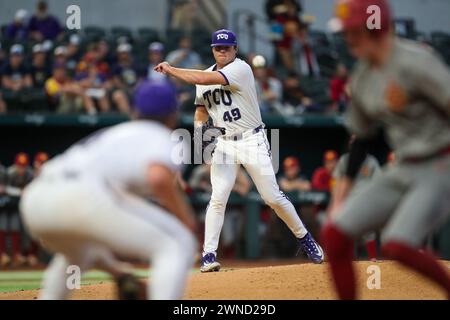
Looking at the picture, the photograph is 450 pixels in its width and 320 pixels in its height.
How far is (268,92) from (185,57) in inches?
66.4

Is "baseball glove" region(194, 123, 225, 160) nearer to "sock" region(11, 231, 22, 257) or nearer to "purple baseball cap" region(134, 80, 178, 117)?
"purple baseball cap" region(134, 80, 178, 117)

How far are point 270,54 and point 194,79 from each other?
11.5 metres

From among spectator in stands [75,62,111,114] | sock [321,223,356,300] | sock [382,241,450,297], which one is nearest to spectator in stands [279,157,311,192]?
spectator in stands [75,62,111,114]

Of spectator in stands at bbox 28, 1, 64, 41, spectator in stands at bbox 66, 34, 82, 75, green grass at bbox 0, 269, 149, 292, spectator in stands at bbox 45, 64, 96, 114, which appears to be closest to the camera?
green grass at bbox 0, 269, 149, 292

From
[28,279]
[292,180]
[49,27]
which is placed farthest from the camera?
[49,27]

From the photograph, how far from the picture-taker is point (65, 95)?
54.4ft

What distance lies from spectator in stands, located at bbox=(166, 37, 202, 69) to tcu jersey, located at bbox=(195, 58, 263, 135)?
7503 mm

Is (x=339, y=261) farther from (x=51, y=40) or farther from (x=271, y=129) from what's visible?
(x=51, y=40)

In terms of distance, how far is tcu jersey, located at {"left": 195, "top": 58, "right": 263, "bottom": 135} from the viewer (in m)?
9.52

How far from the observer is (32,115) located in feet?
54.3

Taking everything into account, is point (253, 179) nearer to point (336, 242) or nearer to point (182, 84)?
point (336, 242)

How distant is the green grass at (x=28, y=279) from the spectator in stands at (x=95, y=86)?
3.17 m

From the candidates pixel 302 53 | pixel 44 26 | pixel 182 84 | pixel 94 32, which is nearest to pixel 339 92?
pixel 302 53

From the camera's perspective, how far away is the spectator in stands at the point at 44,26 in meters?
18.7
